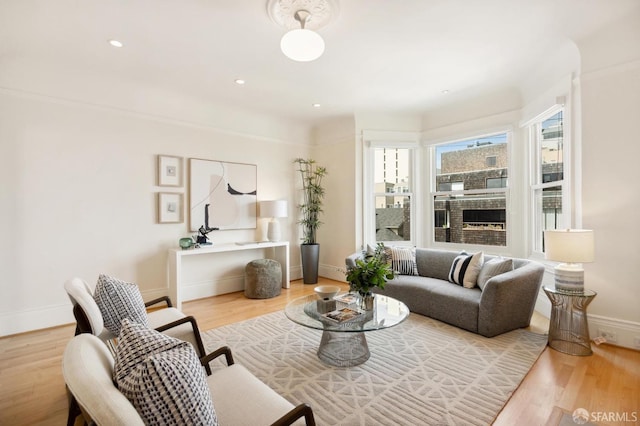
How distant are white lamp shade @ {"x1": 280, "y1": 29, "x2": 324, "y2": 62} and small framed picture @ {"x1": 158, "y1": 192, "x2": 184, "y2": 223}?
107 inches

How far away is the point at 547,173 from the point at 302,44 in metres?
3.33

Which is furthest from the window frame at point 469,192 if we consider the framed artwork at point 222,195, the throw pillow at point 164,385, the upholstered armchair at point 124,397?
the throw pillow at point 164,385

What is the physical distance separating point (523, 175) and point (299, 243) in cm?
367

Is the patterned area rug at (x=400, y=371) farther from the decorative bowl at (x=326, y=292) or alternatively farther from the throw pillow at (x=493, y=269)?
the throw pillow at (x=493, y=269)

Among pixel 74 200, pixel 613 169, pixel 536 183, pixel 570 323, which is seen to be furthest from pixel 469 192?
pixel 74 200

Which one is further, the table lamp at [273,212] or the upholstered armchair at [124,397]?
the table lamp at [273,212]

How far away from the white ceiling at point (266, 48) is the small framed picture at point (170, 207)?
1212mm

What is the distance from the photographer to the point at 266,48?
300cm

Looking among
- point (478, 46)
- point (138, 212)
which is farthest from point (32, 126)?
point (478, 46)

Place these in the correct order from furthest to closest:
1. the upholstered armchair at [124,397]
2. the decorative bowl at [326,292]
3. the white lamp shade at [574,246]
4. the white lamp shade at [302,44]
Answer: the decorative bowl at [326,292] → the white lamp shade at [574,246] → the white lamp shade at [302,44] → the upholstered armchair at [124,397]

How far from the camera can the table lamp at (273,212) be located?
4.69 metres

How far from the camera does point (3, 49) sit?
9.71 feet

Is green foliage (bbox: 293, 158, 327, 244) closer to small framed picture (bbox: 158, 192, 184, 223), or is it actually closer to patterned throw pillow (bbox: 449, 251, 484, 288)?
small framed picture (bbox: 158, 192, 184, 223)

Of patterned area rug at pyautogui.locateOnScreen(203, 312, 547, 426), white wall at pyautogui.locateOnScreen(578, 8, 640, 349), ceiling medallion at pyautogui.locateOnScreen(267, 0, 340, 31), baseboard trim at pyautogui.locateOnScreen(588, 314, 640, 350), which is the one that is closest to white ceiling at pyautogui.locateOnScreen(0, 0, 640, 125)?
ceiling medallion at pyautogui.locateOnScreen(267, 0, 340, 31)
